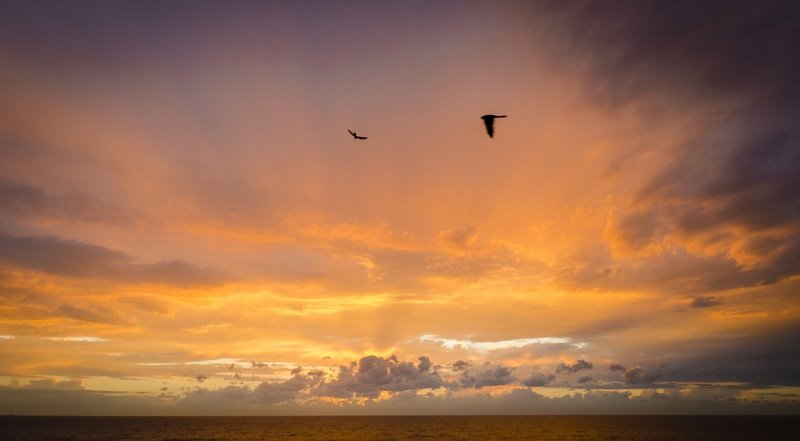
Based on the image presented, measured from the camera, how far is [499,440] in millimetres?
140125

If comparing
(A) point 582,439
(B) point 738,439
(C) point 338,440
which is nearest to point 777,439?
(B) point 738,439

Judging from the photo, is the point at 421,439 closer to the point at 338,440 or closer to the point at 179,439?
the point at 338,440

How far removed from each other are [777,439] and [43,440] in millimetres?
227143

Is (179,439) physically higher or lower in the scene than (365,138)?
lower

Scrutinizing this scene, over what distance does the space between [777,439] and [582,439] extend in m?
62.8

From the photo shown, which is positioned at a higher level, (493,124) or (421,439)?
(493,124)

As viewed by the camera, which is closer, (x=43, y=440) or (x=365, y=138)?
(x=365, y=138)

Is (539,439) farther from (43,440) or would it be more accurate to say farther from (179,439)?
(43,440)

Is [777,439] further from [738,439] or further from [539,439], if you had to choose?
[539,439]

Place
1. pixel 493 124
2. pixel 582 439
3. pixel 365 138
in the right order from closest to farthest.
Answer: pixel 493 124 < pixel 365 138 < pixel 582 439

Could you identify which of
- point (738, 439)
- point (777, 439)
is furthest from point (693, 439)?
point (777, 439)

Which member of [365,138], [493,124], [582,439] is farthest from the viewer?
[582,439]

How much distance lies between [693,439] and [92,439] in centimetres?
18777

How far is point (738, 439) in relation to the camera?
144 metres
